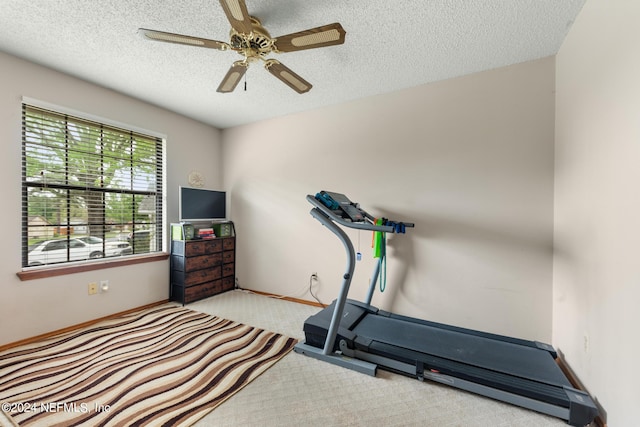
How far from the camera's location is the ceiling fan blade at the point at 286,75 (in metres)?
1.80

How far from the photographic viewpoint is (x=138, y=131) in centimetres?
312

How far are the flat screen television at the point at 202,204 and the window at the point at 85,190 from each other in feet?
1.20

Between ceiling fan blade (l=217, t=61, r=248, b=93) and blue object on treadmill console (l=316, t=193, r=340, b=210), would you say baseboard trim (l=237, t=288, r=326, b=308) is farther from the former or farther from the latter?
ceiling fan blade (l=217, t=61, r=248, b=93)

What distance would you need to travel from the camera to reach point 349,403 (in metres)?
1.63

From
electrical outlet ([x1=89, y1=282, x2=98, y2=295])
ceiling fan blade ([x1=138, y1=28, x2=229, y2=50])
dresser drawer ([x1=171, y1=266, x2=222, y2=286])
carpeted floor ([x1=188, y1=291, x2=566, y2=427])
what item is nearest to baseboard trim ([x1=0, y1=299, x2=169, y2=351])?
electrical outlet ([x1=89, y1=282, x2=98, y2=295])

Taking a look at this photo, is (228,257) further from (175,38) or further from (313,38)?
(313,38)

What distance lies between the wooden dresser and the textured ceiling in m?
1.90

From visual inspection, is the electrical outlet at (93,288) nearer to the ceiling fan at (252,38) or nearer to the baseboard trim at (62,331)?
the baseboard trim at (62,331)

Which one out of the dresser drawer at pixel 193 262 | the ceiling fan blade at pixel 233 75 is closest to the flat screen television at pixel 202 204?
the dresser drawer at pixel 193 262

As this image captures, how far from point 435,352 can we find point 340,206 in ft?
4.38

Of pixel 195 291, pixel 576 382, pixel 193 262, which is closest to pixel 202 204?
pixel 193 262

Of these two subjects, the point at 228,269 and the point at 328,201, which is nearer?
the point at 328,201

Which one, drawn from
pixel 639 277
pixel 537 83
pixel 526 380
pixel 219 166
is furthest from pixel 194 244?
pixel 537 83

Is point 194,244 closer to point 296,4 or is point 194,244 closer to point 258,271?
point 258,271
